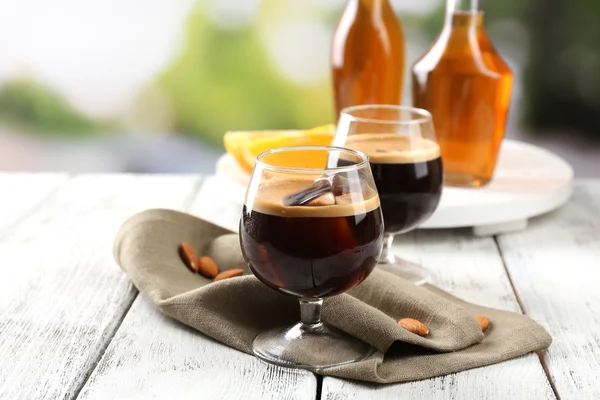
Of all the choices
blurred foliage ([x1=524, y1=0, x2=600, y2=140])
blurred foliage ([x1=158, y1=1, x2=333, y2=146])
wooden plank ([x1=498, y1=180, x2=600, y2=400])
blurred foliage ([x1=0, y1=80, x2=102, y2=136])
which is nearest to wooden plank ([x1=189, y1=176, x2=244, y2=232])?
wooden plank ([x1=498, y1=180, x2=600, y2=400])

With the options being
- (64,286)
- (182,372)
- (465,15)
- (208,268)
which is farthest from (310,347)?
(465,15)

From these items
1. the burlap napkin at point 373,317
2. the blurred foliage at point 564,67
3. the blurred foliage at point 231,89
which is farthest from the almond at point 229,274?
the blurred foliage at point 564,67

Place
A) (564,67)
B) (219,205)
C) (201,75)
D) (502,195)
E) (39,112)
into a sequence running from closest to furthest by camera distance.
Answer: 1. (502,195)
2. (219,205)
3. (564,67)
4. (201,75)
5. (39,112)

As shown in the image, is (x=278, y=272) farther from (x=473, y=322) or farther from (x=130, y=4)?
(x=130, y=4)

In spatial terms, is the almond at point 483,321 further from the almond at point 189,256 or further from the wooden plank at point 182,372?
the almond at point 189,256

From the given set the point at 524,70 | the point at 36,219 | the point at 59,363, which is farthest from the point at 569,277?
the point at 524,70

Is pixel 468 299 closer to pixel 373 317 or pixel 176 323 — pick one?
pixel 373 317

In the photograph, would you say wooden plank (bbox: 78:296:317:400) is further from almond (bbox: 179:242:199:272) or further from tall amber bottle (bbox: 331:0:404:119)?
tall amber bottle (bbox: 331:0:404:119)
